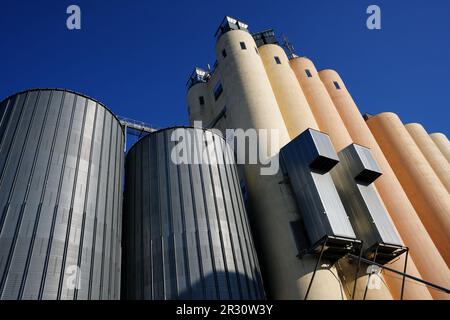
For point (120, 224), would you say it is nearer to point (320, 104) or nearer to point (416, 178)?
point (320, 104)

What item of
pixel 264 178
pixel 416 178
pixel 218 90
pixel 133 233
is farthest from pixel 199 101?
pixel 416 178

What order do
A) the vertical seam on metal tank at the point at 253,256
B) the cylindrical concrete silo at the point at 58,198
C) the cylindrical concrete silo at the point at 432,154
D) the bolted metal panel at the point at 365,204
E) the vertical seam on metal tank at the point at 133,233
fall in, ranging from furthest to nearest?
the cylindrical concrete silo at the point at 432,154 → the bolted metal panel at the point at 365,204 → the vertical seam on metal tank at the point at 253,256 → the vertical seam on metal tank at the point at 133,233 → the cylindrical concrete silo at the point at 58,198

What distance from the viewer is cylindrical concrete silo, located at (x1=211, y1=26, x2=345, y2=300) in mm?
20328

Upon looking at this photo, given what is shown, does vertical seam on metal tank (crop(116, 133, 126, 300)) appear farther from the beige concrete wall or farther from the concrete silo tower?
the beige concrete wall

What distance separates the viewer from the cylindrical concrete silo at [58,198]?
606 inches

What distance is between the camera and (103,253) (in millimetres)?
17766

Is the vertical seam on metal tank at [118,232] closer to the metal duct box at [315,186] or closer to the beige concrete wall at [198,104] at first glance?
the metal duct box at [315,186]

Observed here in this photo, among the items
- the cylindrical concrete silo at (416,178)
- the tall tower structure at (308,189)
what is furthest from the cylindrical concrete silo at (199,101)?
the cylindrical concrete silo at (416,178)

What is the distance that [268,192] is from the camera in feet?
78.9

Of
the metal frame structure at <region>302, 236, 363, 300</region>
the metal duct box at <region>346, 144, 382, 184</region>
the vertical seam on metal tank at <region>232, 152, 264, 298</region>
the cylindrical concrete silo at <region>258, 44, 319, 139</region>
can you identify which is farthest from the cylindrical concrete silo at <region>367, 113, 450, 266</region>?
the vertical seam on metal tank at <region>232, 152, 264, 298</region>

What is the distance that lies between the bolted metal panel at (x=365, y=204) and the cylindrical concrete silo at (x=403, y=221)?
9.36ft
